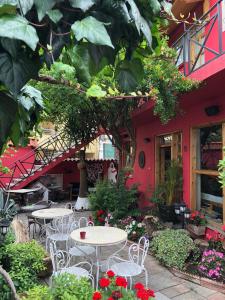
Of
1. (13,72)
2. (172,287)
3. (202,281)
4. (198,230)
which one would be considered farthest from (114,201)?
(13,72)

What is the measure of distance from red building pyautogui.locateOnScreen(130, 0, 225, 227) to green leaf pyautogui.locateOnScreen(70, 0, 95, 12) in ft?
11.9

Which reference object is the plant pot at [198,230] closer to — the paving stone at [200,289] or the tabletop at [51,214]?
the paving stone at [200,289]

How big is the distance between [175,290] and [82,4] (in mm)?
4139

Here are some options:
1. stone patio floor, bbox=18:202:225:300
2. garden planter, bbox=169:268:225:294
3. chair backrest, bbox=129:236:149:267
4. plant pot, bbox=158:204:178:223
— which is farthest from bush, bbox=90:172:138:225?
garden planter, bbox=169:268:225:294

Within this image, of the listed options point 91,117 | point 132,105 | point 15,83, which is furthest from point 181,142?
point 15,83

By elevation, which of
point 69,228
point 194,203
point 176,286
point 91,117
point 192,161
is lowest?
point 176,286

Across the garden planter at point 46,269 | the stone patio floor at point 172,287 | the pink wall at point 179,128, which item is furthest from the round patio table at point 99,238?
the pink wall at point 179,128

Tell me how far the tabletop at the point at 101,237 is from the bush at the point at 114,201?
93.8 inches

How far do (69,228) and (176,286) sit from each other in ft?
8.44

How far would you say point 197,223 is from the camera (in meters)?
5.47

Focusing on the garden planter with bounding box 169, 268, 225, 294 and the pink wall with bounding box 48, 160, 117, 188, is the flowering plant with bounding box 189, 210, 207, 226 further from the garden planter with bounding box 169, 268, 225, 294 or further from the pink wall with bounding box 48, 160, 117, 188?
the pink wall with bounding box 48, 160, 117, 188

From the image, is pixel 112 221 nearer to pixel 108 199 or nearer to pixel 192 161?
pixel 108 199

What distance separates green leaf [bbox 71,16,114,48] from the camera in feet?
2.14

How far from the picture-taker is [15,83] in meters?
0.65
